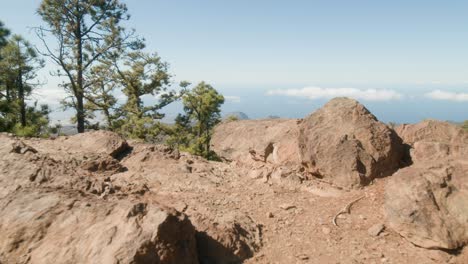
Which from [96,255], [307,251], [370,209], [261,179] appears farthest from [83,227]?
[370,209]

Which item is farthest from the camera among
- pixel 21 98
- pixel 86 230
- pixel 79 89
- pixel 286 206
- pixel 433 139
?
pixel 79 89

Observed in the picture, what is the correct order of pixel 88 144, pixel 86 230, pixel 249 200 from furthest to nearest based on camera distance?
pixel 88 144 < pixel 249 200 < pixel 86 230

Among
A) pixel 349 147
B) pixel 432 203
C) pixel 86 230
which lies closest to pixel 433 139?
pixel 349 147

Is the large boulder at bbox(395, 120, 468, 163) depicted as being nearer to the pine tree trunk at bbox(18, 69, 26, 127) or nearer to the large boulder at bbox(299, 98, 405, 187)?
the large boulder at bbox(299, 98, 405, 187)

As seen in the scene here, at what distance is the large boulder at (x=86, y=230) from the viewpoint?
516 cm

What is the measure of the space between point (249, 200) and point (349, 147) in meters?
3.36

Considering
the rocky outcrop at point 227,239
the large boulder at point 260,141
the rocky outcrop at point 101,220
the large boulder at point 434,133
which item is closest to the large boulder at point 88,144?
the rocky outcrop at point 101,220

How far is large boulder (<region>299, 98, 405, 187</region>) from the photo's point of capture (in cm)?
998

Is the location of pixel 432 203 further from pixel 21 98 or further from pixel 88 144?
pixel 21 98

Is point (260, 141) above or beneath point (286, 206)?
above

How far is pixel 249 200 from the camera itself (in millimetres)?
9680

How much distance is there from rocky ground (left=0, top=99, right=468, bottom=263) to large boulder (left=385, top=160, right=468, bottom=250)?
0.02 meters

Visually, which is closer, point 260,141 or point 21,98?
point 260,141

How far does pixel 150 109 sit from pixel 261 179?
65.3 feet
